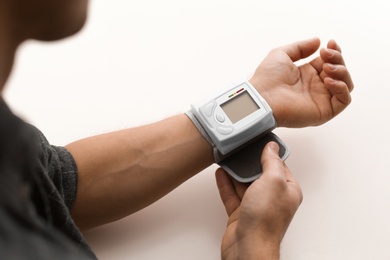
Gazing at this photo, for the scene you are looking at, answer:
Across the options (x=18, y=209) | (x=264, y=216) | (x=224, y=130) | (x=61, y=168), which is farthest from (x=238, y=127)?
(x=18, y=209)

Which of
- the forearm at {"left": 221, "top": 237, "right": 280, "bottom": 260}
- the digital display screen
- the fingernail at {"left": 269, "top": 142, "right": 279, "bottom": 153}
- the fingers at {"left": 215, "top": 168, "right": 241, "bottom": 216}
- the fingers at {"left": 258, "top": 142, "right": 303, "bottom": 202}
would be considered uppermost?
the digital display screen

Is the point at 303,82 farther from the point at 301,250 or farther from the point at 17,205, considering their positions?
the point at 17,205

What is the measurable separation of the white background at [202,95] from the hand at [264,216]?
0.06 metres

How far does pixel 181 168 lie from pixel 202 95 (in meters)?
0.20

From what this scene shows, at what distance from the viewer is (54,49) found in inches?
43.1

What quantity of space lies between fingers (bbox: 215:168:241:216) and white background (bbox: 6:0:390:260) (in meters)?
0.03

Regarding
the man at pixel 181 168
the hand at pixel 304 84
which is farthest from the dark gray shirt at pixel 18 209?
the hand at pixel 304 84

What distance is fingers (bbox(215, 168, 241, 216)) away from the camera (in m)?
0.81

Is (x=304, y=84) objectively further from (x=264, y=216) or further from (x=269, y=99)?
(x=264, y=216)

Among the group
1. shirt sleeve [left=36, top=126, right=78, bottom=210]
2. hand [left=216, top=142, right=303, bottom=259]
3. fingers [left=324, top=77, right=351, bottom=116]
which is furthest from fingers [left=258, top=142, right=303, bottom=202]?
shirt sleeve [left=36, top=126, right=78, bottom=210]

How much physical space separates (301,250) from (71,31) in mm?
475

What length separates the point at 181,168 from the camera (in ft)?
2.76

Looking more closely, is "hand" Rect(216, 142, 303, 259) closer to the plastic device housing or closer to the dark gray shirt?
the plastic device housing

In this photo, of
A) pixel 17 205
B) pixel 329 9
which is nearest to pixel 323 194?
pixel 329 9
